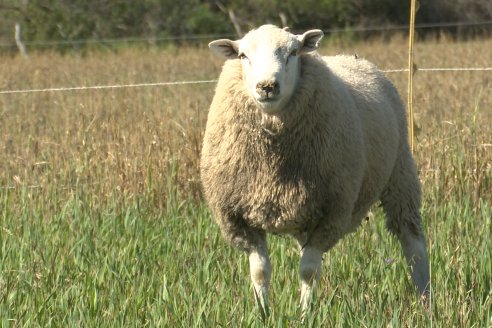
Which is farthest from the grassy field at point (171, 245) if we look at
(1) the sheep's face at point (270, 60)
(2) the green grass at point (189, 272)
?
(1) the sheep's face at point (270, 60)

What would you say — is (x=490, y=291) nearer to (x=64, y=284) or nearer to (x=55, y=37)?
(x=64, y=284)

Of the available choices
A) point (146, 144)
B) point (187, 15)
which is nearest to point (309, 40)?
point (146, 144)

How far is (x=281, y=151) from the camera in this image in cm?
473

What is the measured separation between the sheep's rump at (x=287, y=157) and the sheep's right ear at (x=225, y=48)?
0.17 ft

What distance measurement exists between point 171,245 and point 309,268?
0.96 meters

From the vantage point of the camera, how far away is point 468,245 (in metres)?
5.26

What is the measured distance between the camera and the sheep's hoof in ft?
13.3

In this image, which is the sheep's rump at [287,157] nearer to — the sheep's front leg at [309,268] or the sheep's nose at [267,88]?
the sheep's front leg at [309,268]

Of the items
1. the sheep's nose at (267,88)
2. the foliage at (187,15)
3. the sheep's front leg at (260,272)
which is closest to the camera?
the sheep's nose at (267,88)

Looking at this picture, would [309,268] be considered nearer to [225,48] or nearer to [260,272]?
[260,272]

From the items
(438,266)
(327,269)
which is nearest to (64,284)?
(327,269)

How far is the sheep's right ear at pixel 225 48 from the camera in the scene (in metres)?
4.84

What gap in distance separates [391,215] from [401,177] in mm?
204

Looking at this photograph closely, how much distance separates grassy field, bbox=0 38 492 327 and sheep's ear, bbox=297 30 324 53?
1.01 metres
